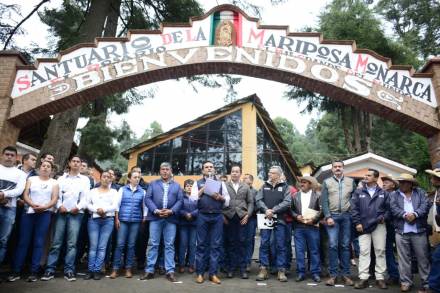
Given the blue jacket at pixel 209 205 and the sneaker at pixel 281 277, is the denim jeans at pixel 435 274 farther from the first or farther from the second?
the blue jacket at pixel 209 205

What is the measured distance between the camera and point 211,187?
588 centimetres

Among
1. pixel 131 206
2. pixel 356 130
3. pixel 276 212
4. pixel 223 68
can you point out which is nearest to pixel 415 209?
pixel 276 212

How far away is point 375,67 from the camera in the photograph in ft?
22.2

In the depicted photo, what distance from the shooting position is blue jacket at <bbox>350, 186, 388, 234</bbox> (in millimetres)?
5664

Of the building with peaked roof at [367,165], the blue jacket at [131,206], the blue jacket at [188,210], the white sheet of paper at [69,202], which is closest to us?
the white sheet of paper at [69,202]

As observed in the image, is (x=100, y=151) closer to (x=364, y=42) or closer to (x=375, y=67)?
(x=375, y=67)

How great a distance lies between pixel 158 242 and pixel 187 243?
35.7 inches

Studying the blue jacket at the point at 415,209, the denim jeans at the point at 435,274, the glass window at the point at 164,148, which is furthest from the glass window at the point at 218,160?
the denim jeans at the point at 435,274

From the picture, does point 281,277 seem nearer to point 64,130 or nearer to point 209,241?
point 209,241

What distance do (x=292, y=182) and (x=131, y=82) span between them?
2099 cm

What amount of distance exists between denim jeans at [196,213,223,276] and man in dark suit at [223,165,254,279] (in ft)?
1.33

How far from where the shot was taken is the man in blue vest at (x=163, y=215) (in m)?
5.68

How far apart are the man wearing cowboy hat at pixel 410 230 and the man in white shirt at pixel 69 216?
4.99 m

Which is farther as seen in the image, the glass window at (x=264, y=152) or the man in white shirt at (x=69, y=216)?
the glass window at (x=264, y=152)
